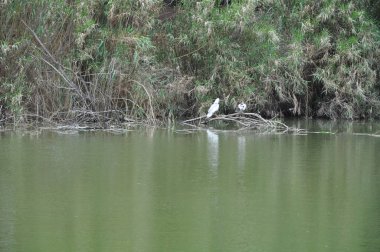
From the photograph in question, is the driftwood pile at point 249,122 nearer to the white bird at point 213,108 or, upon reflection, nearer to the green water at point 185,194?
the white bird at point 213,108

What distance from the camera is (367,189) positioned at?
780cm

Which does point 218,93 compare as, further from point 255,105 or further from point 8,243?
point 8,243

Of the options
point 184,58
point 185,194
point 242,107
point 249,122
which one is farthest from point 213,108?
point 185,194

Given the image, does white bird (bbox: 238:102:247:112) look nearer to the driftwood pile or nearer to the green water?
the driftwood pile

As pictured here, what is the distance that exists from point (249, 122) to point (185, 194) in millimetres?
6371

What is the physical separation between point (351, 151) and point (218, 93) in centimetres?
438

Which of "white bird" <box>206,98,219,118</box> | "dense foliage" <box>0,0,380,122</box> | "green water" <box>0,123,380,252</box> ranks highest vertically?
"dense foliage" <box>0,0,380,122</box>

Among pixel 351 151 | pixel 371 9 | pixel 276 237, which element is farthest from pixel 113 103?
pixel 276 237

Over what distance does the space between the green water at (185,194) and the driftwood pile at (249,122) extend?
1.72 m

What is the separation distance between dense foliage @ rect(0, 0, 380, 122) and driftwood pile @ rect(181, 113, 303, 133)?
1.03 ft

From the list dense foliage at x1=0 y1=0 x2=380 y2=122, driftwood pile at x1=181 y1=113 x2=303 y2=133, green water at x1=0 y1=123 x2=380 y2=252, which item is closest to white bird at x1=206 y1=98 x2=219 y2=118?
driftwood pile at x1=181 y1=113 x2=303 y2=133

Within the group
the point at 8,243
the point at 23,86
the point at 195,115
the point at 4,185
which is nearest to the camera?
the point at 8,243

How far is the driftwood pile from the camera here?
13.2m

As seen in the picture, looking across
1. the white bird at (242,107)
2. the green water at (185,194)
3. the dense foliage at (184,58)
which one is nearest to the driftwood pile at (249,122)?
the white bird at (242,107)
